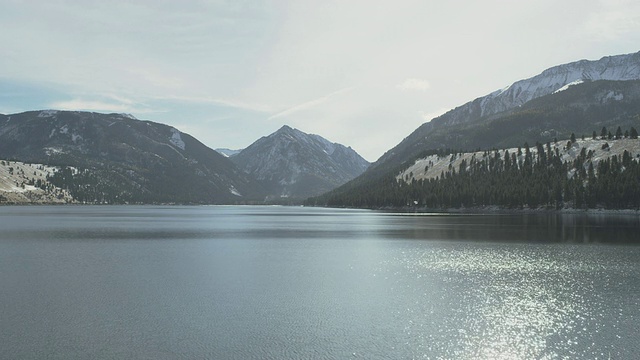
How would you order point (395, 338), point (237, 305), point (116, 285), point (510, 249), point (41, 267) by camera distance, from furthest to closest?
point (510, 249) → point (41, 267) → point (116, 285) → point (237, 305) → point (395, 338)

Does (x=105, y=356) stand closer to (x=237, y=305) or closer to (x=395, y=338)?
(x=237, y=305)

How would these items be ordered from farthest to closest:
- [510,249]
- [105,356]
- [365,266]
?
[510,249] → [365,266] → [105,356]

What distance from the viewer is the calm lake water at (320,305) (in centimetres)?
3045

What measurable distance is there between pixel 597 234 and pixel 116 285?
110705 millimetres

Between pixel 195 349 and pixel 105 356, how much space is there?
18.0 feet

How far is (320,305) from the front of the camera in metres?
42.9

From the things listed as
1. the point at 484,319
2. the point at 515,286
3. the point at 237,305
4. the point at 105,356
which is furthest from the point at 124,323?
the point at 515,286

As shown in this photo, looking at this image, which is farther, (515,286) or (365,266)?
(365,266)

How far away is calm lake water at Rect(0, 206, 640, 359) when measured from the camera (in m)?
30.5

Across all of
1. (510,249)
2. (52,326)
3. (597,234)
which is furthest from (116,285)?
(597,234)

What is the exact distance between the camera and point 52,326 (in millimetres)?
34406

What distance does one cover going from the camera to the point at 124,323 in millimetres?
35781

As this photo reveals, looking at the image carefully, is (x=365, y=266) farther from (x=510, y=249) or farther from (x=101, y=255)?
(x=101, y=255)

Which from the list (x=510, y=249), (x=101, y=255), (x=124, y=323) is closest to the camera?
(x=124, y=323)
